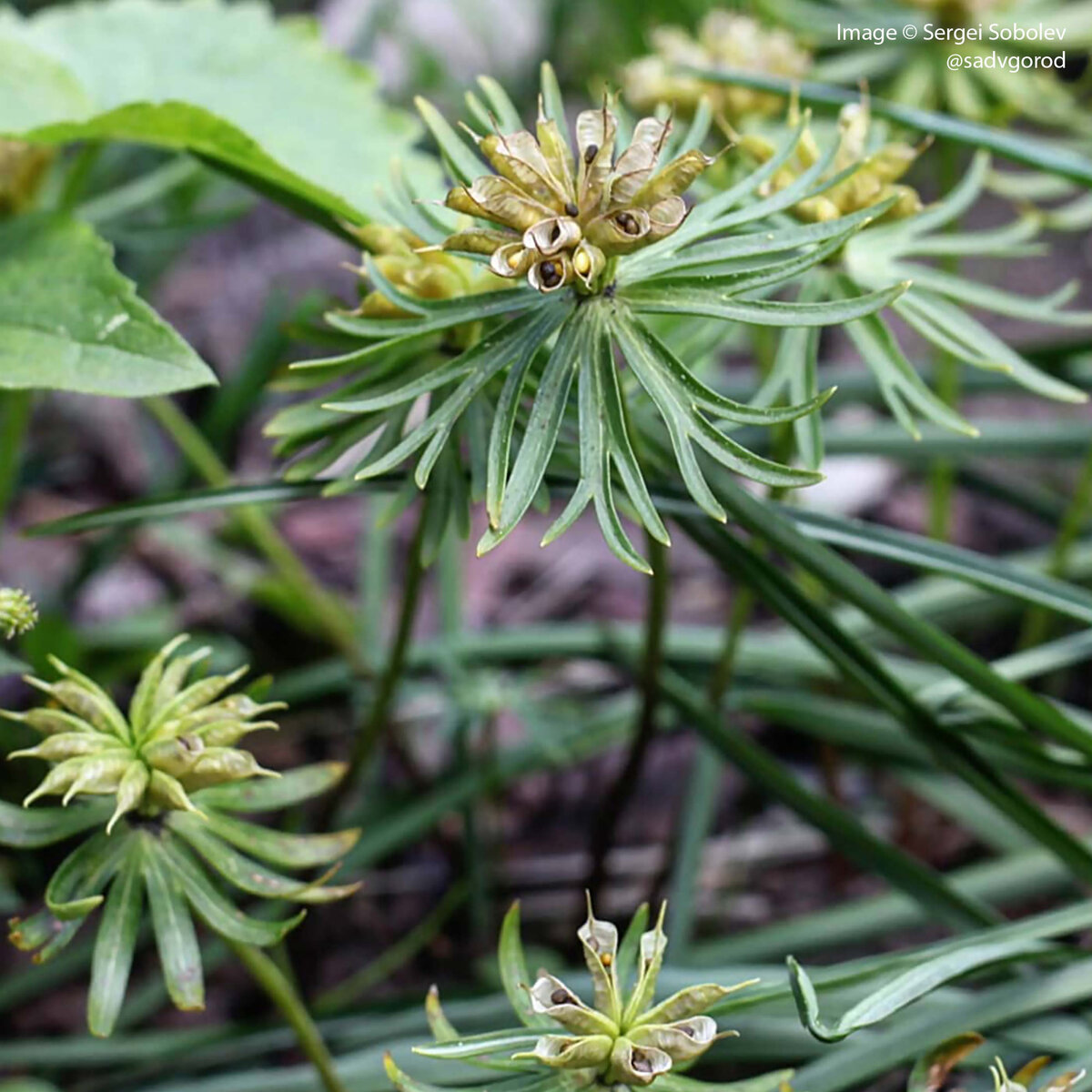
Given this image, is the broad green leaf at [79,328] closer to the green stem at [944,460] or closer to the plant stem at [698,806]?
the plant stem at [698,806]

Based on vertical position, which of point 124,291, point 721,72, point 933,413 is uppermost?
point 721,72

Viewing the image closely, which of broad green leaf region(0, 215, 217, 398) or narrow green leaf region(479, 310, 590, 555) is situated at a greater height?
broad green leaf region(0, 215, 217, 398)

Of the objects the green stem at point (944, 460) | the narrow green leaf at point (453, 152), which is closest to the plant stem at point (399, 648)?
the narrow green leaf at point (453, 152)

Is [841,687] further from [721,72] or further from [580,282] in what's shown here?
[580,282]

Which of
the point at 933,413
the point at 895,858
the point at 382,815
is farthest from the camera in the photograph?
the point at 382,815

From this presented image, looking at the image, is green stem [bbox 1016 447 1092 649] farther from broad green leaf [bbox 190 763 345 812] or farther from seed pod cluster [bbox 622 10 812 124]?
broad green leaf [bbox 190 763 345 812]

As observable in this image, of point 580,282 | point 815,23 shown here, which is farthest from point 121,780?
point 815,23

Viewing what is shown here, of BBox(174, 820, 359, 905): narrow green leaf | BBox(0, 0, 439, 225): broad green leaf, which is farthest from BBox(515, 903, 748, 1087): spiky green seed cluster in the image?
BBox(0, 0, 439, 225): broad green leaf
